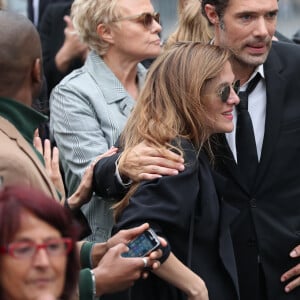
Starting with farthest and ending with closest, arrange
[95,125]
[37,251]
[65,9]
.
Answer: [65,9] → [95,125] → [37,251]

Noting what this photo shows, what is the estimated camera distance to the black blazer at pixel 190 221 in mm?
4027

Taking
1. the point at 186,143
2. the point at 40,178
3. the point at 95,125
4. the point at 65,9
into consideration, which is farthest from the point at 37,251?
the point at 65,9

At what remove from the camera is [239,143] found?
4.70 metres

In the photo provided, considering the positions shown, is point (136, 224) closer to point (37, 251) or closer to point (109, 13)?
point (37, 251)

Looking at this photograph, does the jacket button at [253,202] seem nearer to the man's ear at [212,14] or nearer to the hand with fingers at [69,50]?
the man's ear at [212,14]

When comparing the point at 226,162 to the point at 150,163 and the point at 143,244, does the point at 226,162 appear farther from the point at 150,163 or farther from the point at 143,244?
the point at 143,244

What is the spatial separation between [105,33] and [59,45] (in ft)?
9.40

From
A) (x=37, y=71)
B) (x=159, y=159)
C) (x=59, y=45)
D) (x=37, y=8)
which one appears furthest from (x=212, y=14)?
(x=37, y=8)

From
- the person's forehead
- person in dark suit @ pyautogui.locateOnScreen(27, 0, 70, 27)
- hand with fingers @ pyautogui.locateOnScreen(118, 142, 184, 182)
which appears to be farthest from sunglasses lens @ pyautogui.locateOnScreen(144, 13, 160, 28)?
person in dark suit @ pyautogui.locateOnScreen(27, 0, 70, 27)

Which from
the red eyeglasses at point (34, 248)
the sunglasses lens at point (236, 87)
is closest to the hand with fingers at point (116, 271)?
the red eyeglasses at point (34, 248)

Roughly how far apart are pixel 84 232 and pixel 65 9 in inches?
152

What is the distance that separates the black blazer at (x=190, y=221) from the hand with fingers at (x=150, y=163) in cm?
3

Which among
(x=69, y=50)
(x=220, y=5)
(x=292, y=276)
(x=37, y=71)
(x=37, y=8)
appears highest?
(x=37, y=71)

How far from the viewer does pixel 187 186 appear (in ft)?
13.3
